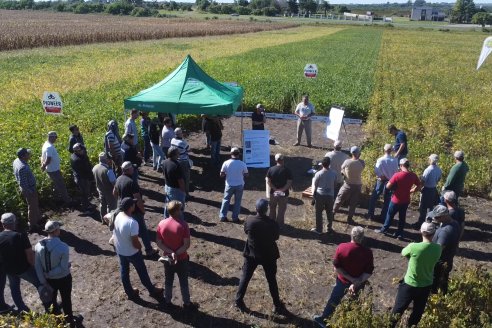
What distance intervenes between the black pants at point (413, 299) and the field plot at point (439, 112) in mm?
6617

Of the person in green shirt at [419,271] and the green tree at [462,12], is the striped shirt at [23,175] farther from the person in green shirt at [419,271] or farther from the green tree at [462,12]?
the green tree at [462,12]

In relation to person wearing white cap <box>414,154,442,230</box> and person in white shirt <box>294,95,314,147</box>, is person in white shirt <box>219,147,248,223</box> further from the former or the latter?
person in white shirt <box>294,95,314,147</box>

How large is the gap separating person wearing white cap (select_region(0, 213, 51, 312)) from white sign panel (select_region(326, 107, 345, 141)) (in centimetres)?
1007

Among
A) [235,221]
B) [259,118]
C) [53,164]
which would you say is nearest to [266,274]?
[235,221]

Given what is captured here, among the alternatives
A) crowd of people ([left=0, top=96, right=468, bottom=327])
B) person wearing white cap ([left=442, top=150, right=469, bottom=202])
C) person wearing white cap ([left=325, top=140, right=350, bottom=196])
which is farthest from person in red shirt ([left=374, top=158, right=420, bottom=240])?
person wearing white cap ([left=325, top=140, right=350, bottom=196])

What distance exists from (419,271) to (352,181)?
3.73 metres

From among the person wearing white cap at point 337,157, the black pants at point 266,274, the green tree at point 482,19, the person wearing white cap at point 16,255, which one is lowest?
the black pants at point 266,274

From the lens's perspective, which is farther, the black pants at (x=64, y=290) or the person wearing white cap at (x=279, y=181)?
the person wearing white cap at (x=279, y=181)

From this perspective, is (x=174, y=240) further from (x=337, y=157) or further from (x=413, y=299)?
(x=337, y=157)

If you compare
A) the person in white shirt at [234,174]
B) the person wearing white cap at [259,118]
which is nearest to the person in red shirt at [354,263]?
the person in white shirt at [234,174]

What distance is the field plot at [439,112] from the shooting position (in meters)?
13.3

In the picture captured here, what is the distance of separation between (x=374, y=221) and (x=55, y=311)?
6.90 metres

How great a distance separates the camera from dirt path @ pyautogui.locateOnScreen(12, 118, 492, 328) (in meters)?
6.76

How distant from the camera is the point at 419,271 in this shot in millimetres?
5883
